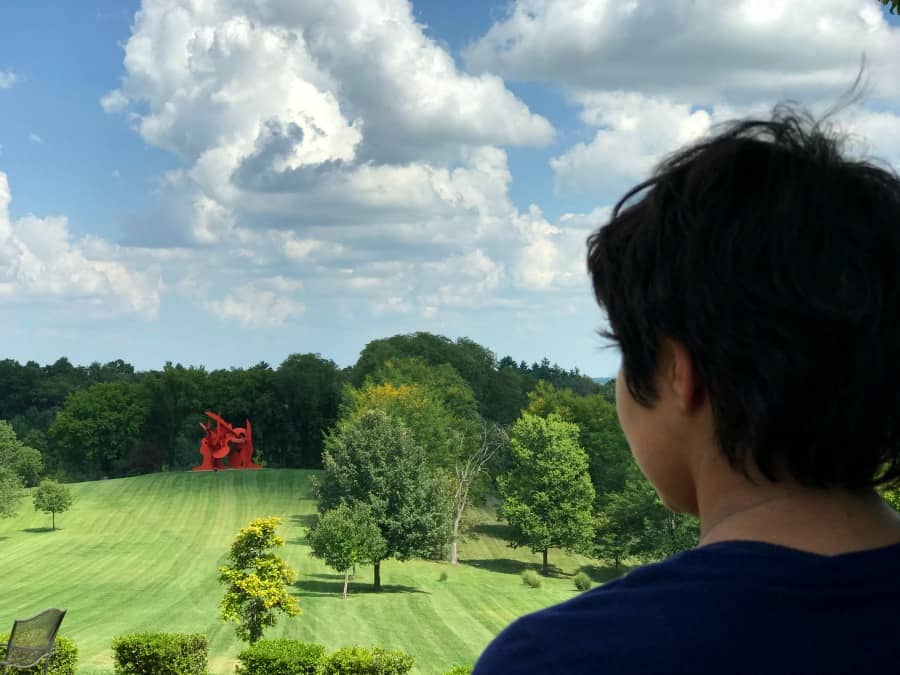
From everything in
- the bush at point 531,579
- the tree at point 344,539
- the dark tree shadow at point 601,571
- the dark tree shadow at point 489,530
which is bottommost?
the dark tree shadow at point 601,571

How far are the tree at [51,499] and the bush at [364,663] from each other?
4306cm

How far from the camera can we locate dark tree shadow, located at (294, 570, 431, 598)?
131 feet

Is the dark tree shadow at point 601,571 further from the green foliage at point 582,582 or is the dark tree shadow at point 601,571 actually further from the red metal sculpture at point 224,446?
the red metal sculpture at point 224,446

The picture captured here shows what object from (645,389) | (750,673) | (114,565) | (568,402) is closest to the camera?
(750,673)

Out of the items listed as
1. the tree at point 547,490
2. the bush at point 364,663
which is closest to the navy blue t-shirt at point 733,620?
the bush at point 364,663

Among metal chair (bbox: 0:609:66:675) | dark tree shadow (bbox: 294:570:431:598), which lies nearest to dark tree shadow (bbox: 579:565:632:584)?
dark tree shadow (bbox: 294:570:431:598)

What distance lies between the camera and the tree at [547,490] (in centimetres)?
4891

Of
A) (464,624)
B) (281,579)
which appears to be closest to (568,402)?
(464,624)

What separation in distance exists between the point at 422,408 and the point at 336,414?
40.1 feet

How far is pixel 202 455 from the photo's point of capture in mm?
64062

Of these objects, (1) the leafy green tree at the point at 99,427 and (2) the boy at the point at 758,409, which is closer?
(2) the boy at the point at 758,409

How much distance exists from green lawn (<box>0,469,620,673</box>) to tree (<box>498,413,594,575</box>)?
6.97 feet

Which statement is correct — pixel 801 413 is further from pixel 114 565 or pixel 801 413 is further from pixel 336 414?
pixel 336 414

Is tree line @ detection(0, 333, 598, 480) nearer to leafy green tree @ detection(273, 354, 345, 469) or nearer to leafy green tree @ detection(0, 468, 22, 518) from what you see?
leafy green tree @ detection(273, 354, 345, 469)
